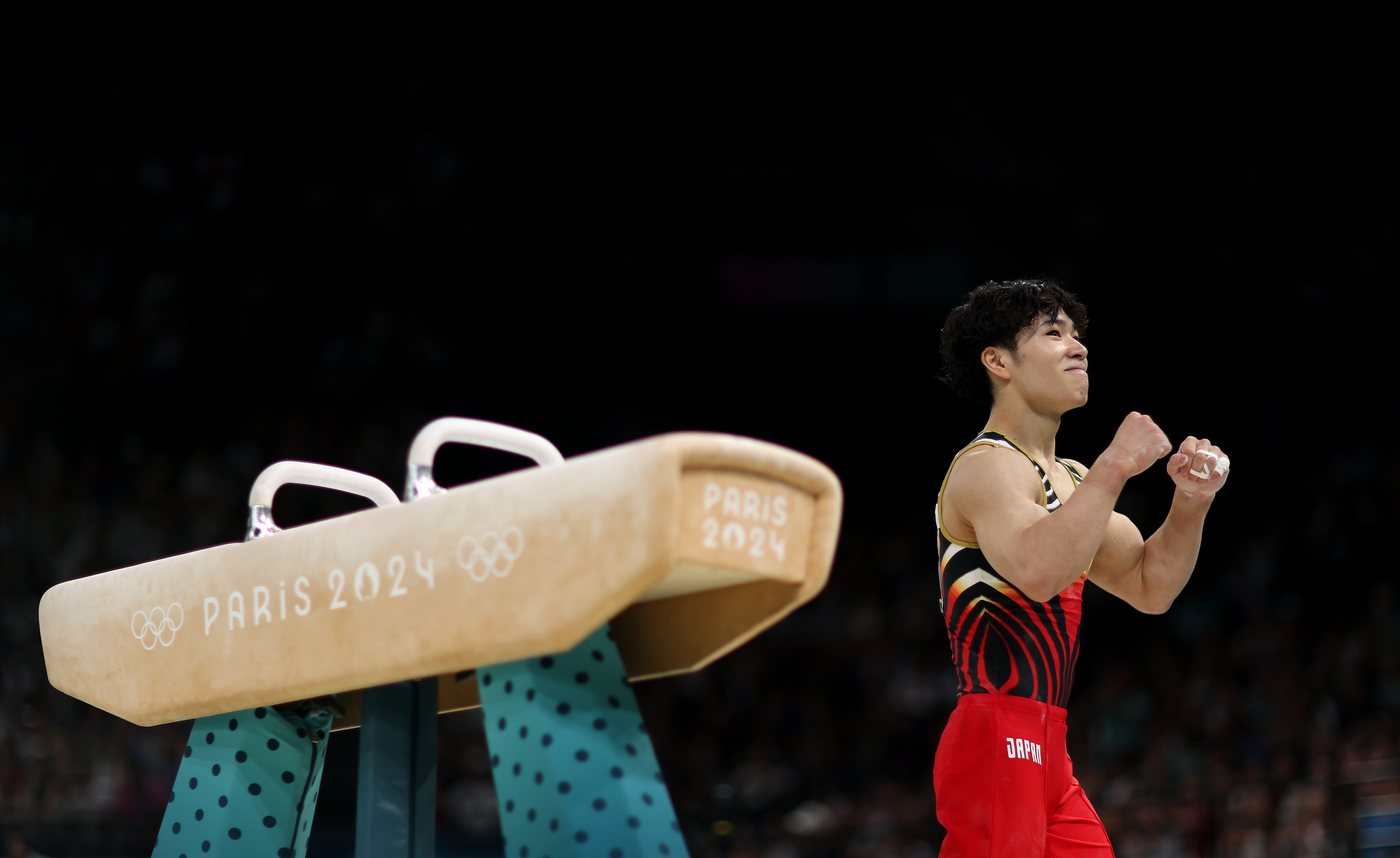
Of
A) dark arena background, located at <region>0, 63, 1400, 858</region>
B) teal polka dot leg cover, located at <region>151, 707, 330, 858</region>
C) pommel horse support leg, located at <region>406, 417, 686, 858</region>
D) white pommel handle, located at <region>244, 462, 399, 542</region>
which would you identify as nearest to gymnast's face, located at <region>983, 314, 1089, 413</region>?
pommel horse support leg, located at <region>406, 417, 686, 858</region>

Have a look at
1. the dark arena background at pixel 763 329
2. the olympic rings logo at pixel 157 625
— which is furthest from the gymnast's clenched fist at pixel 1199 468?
the dark arena background at pixel 763 329

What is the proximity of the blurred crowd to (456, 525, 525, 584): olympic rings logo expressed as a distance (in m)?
3.70

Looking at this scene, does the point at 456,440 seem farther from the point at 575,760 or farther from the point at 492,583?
the point at 575,760

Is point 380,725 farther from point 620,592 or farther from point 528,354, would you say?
point 528,354

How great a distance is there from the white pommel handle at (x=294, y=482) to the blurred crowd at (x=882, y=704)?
10.5 feet

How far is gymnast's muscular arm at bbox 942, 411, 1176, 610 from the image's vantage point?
7.76 ft

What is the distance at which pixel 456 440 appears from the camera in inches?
88.0

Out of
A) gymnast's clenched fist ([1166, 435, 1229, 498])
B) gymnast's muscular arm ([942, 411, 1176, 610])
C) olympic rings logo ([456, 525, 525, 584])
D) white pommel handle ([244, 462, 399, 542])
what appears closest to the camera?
olympic rings logo ([456, 525, 525, 584])

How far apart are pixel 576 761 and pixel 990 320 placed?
1.46 m

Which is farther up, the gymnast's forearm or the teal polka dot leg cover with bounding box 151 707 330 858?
the gymnast's forearm

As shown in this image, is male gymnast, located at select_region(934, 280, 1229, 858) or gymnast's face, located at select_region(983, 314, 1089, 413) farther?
gymnast's face, located at select_region(983, 314, 1089, 413)

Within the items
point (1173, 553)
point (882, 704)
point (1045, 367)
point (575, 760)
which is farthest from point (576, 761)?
point (882, 704)

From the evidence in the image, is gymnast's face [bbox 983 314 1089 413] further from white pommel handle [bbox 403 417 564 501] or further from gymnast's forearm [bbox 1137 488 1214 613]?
white pommel handle [bbox 403 417 564 501]

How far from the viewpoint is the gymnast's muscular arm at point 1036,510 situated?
237cm
